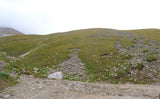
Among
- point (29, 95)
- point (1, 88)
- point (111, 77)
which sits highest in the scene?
point (1, 88)

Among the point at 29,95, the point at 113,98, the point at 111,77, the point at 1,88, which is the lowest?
the point at 111,77

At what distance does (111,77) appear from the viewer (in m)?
22.1

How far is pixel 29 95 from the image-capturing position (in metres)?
11.2

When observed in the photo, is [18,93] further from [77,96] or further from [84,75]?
[84,75]

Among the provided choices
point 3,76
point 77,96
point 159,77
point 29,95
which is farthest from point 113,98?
point 159,77

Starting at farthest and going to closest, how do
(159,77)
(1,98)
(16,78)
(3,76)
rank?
(159,77) → (16,78) → (3,76) → (1,98)

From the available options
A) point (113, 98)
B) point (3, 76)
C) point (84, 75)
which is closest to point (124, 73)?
point (84, 75)

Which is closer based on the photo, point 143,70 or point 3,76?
point 3,76

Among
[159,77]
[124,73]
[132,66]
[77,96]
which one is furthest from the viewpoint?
[132,66]

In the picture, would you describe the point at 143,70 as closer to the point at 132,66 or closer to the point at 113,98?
the point at 132,66

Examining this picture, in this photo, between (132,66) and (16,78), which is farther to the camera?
(132,66)

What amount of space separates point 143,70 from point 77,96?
17973mm

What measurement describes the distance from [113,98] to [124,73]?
1229 centimetres

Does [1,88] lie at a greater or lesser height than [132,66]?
greater
